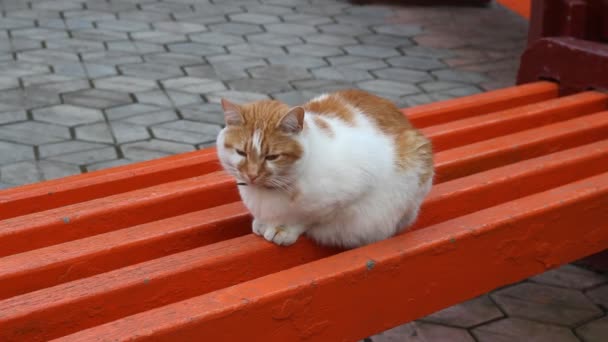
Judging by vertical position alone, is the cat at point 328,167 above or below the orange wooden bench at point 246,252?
above

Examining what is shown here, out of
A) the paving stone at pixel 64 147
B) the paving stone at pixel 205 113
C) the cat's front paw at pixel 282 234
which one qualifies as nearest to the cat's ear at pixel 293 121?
the cat's front paw at pixel 282 234

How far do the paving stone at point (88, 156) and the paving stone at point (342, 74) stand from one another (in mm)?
1412

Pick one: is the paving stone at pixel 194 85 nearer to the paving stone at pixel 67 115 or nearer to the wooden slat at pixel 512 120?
the paving stone at pixel 67 115

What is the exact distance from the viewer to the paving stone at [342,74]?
439 cm

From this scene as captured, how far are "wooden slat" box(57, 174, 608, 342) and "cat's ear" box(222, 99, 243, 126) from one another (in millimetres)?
318

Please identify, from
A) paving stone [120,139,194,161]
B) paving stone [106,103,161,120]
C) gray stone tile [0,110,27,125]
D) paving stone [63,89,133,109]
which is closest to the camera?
paving stone [120,139,194,161]

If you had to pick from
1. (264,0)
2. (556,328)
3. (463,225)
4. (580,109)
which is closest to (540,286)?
(556,328)

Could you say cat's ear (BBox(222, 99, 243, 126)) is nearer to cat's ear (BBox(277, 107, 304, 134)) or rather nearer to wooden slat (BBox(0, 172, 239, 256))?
cat's ear (BBox(277, 107, 304, 134))

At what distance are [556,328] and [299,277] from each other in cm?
132

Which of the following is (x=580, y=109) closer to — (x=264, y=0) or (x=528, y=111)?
(x=528, y=111)

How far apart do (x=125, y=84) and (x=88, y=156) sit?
913 millimetres

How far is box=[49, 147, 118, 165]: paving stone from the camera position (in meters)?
3.33

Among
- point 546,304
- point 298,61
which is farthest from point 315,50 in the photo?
point 546,304

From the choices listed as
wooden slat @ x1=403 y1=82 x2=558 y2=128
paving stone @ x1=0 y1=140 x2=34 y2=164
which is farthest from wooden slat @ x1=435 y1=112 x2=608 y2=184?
paving stone @ x1=0 y1=140 x2=34 y2=164
